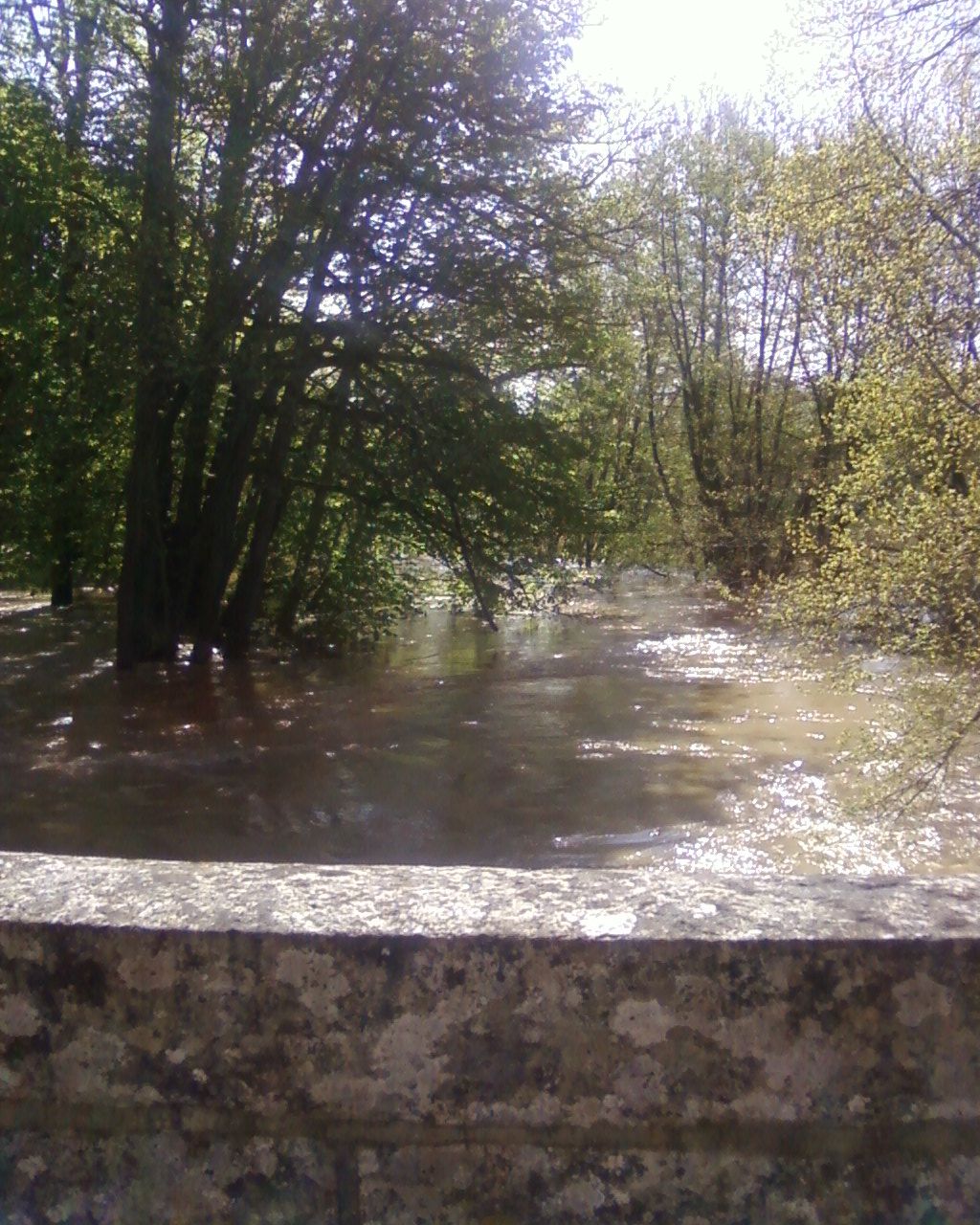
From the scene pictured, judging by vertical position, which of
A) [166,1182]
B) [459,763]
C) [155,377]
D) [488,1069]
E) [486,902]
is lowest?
[459,763]

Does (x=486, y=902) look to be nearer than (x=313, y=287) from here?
Yes

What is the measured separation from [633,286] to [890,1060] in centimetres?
1622

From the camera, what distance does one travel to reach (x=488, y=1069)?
2.09 m

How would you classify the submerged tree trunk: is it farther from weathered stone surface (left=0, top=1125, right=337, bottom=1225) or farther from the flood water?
weathered stone surface (left=0, top=1125, right=337, bottom=1225)

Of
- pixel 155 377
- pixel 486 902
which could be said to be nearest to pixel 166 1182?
pixel 486 902

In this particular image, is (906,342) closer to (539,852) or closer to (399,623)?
(539,852)

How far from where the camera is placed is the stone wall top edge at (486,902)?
211 centimetres

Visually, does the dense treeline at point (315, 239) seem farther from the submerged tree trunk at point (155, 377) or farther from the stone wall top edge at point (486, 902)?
the stone wall top edge at point (486, 902)

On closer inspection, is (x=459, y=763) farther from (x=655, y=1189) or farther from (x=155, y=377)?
(x=655, y=1189)

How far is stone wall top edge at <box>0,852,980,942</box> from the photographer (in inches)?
82.9

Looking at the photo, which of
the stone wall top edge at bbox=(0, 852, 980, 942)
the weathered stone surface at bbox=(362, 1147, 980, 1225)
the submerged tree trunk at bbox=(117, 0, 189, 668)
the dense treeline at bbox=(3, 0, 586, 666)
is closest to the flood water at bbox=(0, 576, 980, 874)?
the submerged tree trunk at bbox=(117, 0, 189, 668)

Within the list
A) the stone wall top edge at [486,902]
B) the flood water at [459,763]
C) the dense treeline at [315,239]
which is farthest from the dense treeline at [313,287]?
the stone wall top edge at [486,902]

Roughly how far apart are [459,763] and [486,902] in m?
11.6

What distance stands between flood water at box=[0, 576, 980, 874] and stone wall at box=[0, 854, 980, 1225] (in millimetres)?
7880
